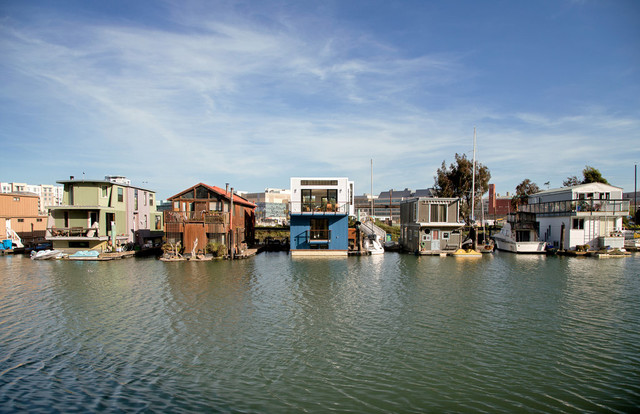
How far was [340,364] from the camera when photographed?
1228 cm

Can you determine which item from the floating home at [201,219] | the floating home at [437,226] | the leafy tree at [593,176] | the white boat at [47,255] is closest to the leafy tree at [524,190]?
the leafy tree at [593,176]

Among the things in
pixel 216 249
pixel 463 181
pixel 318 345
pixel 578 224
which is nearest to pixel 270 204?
pixel 463 181

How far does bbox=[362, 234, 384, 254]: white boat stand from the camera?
42375 millimetres

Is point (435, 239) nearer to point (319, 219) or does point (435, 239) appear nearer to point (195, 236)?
point (319, 219)

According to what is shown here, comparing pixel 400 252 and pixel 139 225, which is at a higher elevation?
pixel 139 225

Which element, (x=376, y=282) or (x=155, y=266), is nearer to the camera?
(x=376, y=282)

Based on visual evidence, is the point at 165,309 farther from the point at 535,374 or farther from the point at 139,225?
the point at 139,225

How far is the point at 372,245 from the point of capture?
4356 centimetres

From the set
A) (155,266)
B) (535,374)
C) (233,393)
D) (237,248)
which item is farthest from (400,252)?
(233,393)

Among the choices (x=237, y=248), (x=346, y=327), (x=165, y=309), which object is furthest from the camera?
(x=237, y=248)

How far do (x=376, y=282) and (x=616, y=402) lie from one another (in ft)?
54.0

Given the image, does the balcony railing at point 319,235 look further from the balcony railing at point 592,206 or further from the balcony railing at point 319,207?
the balcony railing at point 592,206

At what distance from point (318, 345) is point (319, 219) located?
25929mm

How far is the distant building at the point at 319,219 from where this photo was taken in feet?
129
